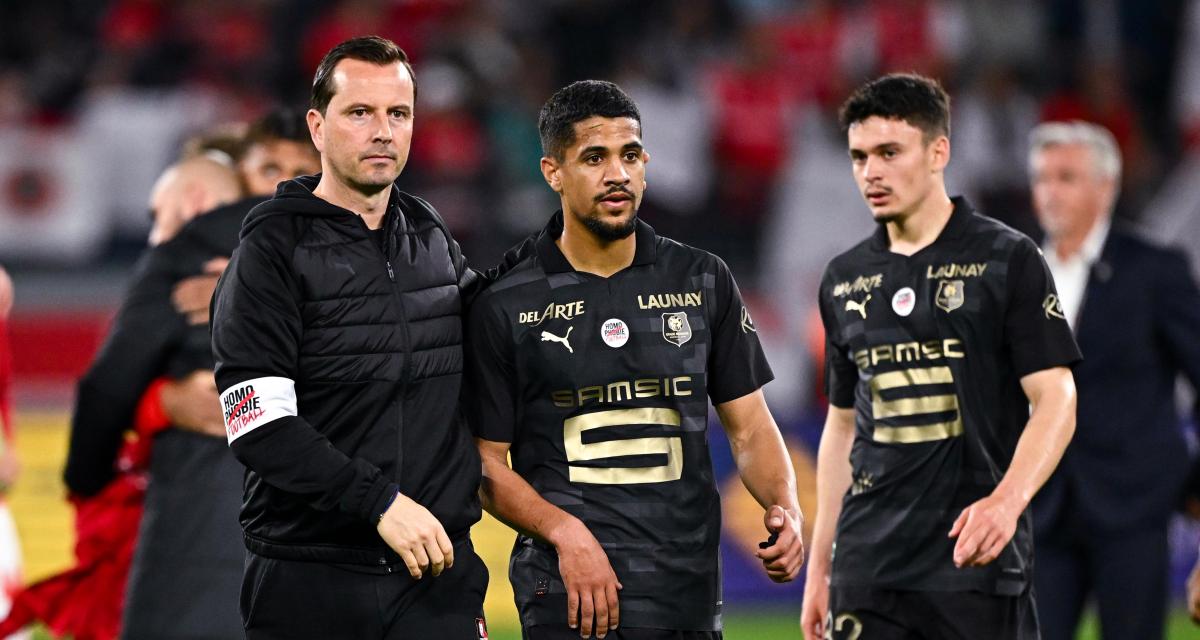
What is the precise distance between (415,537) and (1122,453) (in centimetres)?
353

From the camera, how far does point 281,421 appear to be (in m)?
3.85

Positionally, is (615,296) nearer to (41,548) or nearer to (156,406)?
(156,406)

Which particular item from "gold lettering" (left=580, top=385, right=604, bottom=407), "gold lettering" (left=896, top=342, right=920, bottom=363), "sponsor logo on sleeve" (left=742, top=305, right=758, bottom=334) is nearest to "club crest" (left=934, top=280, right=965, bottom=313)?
"gold lettering" (left=896, top=342, right=920, bottom=363)

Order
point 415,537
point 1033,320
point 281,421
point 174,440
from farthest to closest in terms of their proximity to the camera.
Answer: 1. point 174,440
2. point 1033,320
3. point 281,421
4. point 415,537

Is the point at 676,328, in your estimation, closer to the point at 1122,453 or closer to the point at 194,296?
the point at 194,296

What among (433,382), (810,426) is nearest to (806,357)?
(810,426)

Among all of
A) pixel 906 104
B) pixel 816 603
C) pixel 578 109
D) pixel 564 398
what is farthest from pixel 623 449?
pixel 906 104

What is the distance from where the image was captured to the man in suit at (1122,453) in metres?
6.16

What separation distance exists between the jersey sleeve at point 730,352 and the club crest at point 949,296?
2.22ft

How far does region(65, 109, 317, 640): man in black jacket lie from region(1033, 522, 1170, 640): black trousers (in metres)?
3.09

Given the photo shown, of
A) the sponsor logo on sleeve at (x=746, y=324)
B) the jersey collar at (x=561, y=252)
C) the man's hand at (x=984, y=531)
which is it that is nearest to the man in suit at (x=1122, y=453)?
the man's hand at (x=984, y=531)

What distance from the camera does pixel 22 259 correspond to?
1203 centimetres

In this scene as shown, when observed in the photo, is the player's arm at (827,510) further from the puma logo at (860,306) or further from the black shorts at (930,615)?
the puma logo at (860,306)

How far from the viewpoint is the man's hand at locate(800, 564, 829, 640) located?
17.2ft
